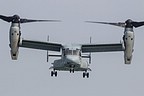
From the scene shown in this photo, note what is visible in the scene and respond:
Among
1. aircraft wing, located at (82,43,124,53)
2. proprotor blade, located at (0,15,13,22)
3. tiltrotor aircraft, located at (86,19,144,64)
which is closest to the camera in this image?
tiltrotor aircraft, located at (86,19,144,64)

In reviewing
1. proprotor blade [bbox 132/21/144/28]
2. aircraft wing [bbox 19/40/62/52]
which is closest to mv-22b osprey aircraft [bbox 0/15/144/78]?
aircraft wing [bbox 19/40/62/52]

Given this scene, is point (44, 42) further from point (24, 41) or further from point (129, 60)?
point (129, 60)

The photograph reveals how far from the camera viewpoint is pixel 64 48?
2936 inches

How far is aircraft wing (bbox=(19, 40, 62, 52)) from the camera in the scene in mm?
75625

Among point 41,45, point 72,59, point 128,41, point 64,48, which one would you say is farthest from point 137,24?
point 41,45

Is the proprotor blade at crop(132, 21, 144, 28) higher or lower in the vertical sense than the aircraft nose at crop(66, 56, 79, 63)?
higher

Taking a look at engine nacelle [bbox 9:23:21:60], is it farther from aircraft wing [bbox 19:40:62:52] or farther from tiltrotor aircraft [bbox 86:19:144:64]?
tiltrotor aircraft [bbox 86:19:144:64]

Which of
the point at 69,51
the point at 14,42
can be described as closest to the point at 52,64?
the point at 69,51

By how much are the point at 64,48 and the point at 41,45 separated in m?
3.35

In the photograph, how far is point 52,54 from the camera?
75.7m

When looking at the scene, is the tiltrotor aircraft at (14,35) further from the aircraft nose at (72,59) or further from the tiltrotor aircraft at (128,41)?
the tiltrotor aircraft at (128,41)

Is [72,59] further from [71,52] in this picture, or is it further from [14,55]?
[14,55]

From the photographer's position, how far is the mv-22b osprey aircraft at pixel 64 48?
68625mm

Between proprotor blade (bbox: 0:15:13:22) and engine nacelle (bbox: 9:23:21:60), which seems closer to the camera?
engine nacelle (bbox: 9:23:21:60)
